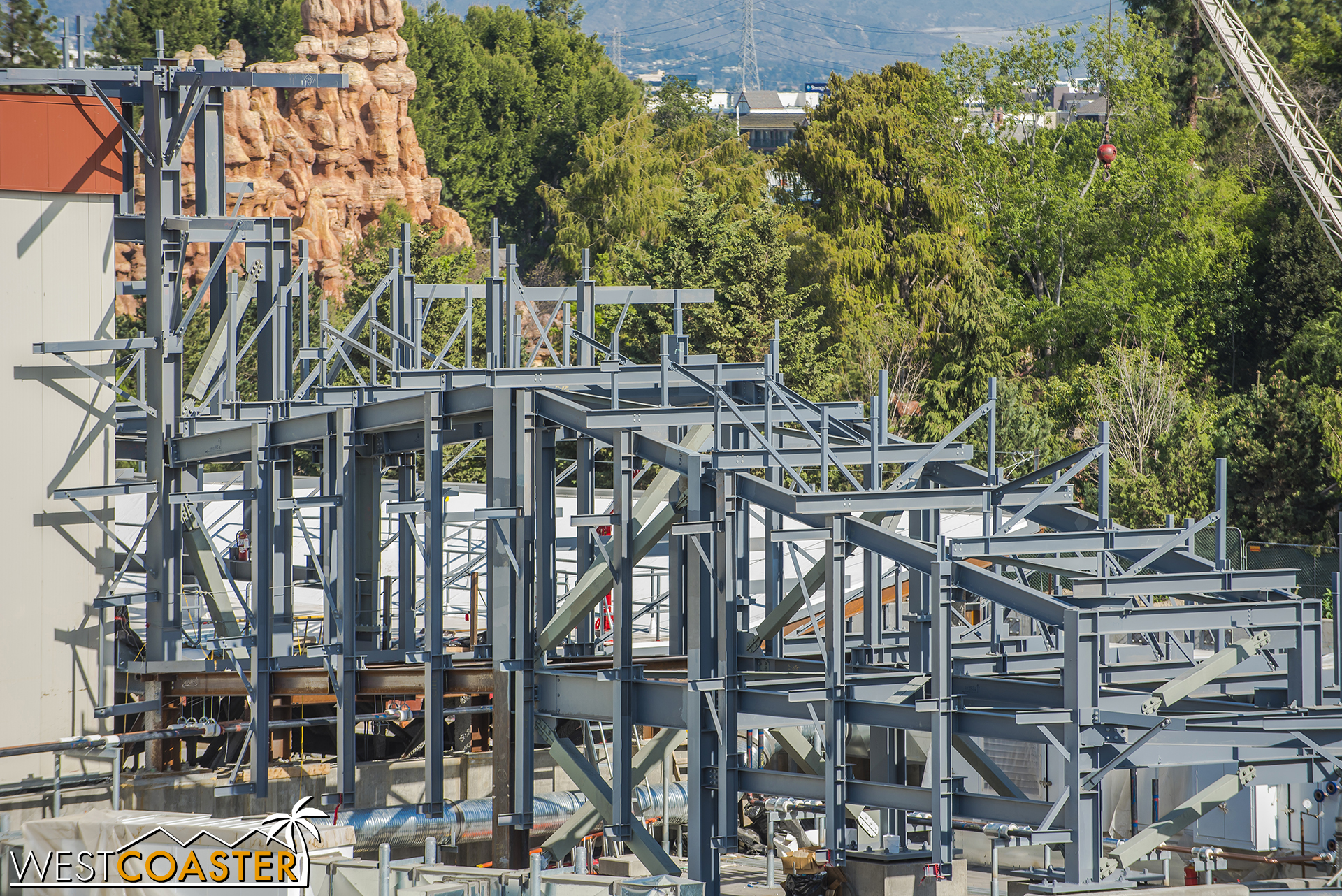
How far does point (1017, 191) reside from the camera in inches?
2714

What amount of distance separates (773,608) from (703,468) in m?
4.77

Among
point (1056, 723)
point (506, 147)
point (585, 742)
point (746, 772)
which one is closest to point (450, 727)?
point (585, 742)

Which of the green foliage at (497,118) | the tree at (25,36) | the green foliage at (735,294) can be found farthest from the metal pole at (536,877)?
the green foliage at (497,118)

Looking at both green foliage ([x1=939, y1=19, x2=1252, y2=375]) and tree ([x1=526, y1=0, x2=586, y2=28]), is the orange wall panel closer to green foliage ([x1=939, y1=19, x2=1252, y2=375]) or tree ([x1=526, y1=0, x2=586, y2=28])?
green foliage ([x1=939, y1=19, x2=1252, y2=375])

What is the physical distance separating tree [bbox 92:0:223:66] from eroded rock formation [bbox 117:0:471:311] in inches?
115

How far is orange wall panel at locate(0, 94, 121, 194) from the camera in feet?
83.8

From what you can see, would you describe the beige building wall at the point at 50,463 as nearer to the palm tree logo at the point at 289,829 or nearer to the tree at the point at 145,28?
the palm tree logo at the point at 289,829

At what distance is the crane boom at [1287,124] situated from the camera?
55.1 m

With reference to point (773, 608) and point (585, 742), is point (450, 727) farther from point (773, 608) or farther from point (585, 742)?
point (773, 608)

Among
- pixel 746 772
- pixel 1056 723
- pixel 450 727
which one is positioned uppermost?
pixel 1056 723

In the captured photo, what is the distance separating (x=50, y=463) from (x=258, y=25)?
2949 inches

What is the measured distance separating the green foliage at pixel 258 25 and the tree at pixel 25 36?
2127 cm

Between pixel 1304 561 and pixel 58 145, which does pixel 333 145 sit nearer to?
pixel 1304 561

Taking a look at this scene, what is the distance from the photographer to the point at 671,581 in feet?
89.0
